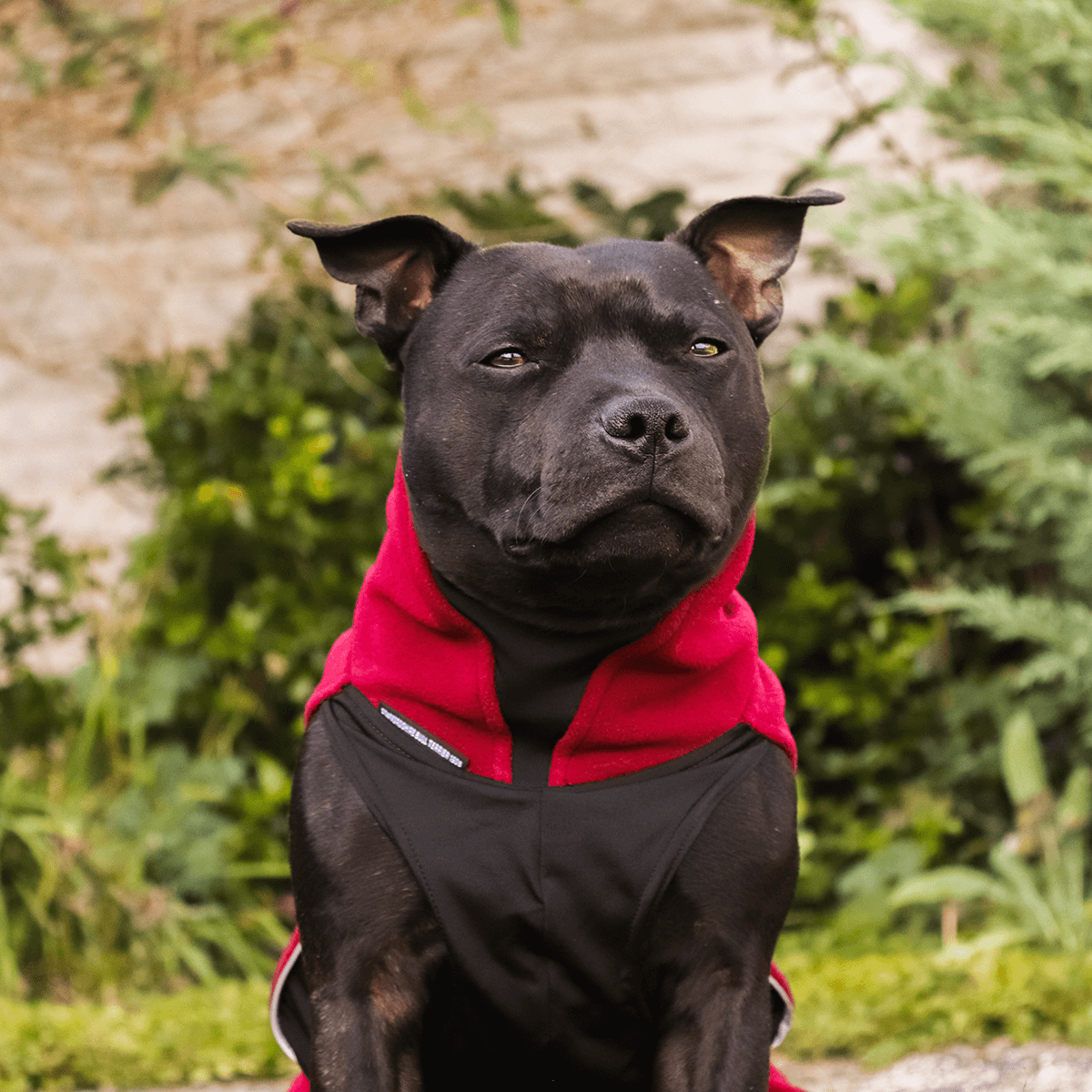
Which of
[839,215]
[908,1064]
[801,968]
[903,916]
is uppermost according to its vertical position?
[839,215]

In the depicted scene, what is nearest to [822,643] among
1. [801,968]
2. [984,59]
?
[801,968]

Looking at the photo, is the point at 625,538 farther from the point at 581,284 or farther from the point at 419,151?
the point at 419,151

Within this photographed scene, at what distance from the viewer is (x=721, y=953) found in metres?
1.94

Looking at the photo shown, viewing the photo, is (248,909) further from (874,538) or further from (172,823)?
(874,538)

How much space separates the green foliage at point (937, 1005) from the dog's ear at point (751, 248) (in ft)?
5.63

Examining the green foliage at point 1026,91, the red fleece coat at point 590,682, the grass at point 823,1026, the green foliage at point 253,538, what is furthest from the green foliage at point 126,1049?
the green foliage at point 1026,91

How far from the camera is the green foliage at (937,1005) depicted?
10.3 ft

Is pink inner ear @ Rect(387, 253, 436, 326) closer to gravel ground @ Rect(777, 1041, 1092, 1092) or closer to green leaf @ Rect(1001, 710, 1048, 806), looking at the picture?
gravel ground @ Rect(777, 1041, 1092, 1092)

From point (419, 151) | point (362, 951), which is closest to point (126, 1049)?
point (362, 951)

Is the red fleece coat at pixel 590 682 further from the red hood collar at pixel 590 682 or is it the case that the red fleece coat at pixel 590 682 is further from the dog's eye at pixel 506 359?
the dog's eye at pixel 506 359

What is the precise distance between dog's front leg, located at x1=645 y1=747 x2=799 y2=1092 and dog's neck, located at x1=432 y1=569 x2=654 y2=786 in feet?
0.83

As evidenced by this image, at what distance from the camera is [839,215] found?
4434 millimetres

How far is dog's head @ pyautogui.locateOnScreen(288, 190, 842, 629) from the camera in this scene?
188 centimetres

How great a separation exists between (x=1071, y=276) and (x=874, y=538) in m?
1.20
